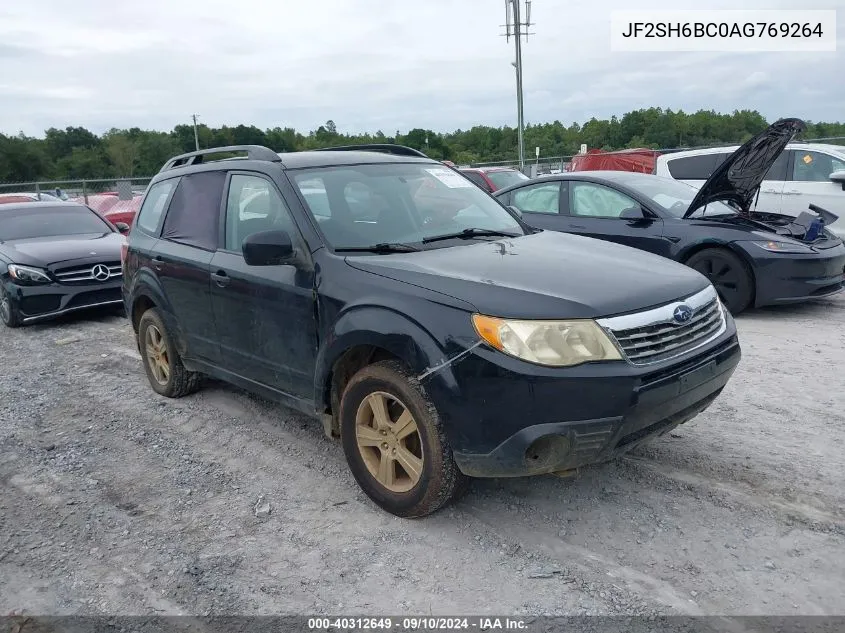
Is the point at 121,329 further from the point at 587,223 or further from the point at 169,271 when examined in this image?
the point at 587,223

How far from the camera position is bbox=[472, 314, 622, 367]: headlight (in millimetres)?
2896

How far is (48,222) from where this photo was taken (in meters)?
9.43

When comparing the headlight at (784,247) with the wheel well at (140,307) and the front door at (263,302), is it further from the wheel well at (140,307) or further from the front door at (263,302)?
the wheel well at (140,307)

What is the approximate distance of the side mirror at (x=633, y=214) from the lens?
7488 mm

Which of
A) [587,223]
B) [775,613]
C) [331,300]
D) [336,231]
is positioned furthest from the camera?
[587,223]

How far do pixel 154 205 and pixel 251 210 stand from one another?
5.17 ft

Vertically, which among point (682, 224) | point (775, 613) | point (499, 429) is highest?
point (682, 224)

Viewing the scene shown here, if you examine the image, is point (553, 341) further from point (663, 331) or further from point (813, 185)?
point (813, 185)

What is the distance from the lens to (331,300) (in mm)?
3561

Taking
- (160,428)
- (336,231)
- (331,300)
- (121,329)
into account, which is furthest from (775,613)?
(121,329)

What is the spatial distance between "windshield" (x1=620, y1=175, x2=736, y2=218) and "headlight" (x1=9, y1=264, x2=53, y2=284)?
264 inches

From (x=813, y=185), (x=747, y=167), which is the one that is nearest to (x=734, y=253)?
(x=747, y=167)

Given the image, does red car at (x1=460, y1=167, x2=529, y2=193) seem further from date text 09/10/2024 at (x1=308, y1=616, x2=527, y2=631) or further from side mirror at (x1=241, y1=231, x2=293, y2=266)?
date text 09/10/2024 at (x1=308, y1=616, x2=527, y2=631)

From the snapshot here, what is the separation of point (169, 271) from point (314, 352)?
1779 mm
